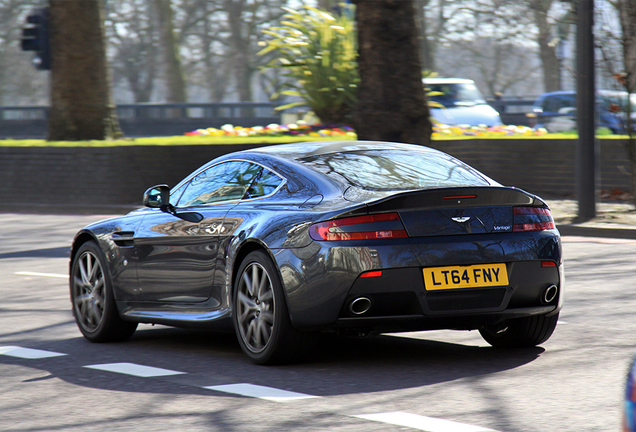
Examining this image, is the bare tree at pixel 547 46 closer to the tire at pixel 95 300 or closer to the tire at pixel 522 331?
the tire at pixel 95 300

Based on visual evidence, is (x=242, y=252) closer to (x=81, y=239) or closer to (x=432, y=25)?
(x=81, y=239)

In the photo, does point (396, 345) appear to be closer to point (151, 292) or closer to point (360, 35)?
point (151, 292)

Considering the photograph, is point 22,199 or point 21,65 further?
point 21,65

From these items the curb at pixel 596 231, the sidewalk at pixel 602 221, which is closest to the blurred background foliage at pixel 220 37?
the sidewalk at pixel 602 221

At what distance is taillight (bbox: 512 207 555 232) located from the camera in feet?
19.4

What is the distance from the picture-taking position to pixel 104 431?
464 centimetres

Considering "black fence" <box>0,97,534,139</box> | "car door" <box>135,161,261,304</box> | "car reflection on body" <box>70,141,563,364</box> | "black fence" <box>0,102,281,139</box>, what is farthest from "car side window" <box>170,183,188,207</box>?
"black fence" <box>0,102,281,139</box>

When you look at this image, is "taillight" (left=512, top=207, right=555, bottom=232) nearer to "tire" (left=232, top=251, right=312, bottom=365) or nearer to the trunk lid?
the trunk lid

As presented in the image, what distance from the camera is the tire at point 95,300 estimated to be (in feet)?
24.0

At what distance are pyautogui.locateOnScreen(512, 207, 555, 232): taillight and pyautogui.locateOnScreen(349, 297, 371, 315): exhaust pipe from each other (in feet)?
3.08

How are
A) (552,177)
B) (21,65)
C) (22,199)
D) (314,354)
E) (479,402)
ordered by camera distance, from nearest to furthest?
→ (479,402) < (314,354) < (552,177) < (22,199) < (21,65)

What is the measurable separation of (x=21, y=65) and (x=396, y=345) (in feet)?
205

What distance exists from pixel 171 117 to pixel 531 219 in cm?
3520

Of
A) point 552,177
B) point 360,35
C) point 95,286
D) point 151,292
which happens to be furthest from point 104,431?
point 552,177
